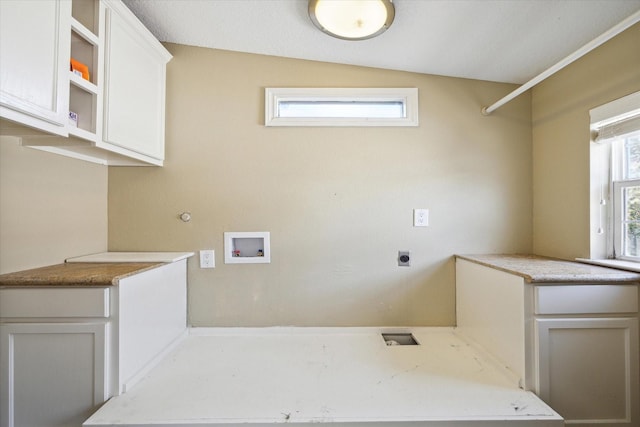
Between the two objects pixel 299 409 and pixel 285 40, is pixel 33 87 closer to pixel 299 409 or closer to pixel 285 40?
pixel 285 40

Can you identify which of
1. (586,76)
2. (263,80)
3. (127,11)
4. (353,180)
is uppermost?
(127,11)

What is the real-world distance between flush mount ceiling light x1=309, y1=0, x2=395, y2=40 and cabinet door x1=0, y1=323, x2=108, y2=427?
1.80 m

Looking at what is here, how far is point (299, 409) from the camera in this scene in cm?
110

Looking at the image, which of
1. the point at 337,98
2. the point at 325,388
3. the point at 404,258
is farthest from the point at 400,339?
the point at 337,98

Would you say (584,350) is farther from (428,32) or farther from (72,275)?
(72,275)

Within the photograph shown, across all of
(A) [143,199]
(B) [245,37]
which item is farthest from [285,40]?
(A) [143,199]

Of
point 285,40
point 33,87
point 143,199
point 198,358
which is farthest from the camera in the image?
point 143,199

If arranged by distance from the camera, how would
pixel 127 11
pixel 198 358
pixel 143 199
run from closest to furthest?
pixel 127 11 < pixel 198 358 < pixel 143 199

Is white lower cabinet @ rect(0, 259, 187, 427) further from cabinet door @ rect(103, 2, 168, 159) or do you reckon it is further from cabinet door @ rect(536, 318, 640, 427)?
cabinet door @ rect(536, 318, 640, 427)

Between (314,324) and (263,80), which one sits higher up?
(263,80)

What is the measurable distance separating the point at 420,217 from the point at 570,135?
1009 millimetres

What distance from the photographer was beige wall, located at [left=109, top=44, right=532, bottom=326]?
5.95 ft

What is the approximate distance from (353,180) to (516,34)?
1210 millimetres

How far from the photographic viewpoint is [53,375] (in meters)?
1.13
